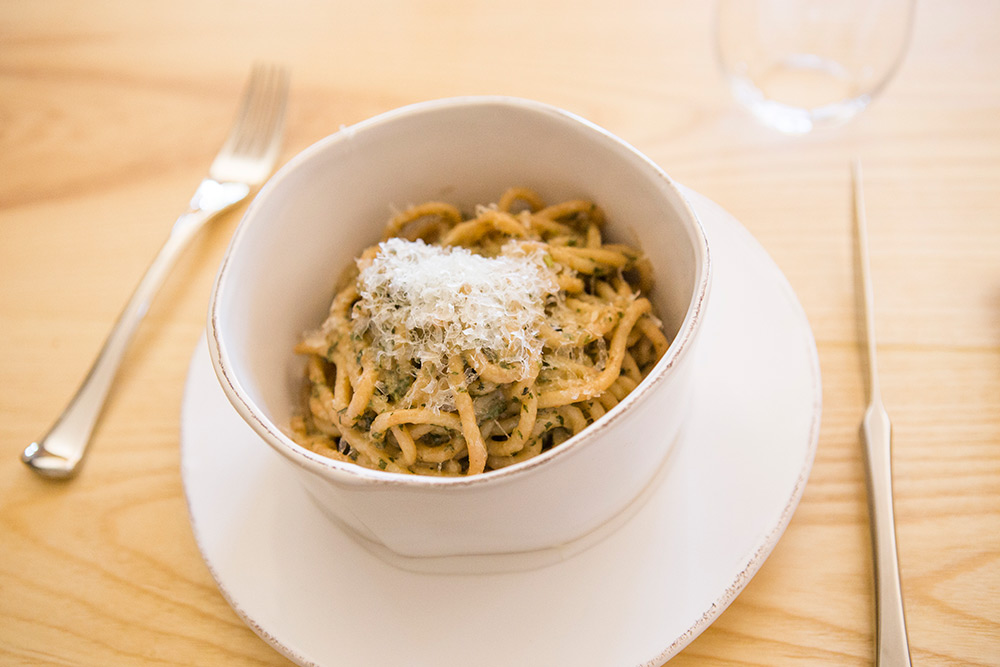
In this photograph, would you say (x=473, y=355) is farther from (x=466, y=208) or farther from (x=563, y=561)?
(x=466, y=208)

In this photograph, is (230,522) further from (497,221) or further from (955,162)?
(955,162)

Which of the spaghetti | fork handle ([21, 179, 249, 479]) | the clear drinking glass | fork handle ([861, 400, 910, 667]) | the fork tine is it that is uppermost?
the clear drinking glass

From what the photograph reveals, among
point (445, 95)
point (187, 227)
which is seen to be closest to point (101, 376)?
point (187, 227)

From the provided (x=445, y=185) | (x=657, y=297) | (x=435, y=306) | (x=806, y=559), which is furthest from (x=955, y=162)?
(x=435, y=306)

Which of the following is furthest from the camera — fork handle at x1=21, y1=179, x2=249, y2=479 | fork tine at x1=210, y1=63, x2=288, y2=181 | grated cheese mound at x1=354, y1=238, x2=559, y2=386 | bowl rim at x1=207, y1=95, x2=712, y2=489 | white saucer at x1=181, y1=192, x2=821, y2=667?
fork tine at x1=210, y1=63, x2=288, y2=181

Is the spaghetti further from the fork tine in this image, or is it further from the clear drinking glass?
the clear drinking glass

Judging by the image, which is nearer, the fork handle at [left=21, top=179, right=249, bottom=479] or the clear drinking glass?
the fork handle at [left=21, top=179, right=249, bottom=479]

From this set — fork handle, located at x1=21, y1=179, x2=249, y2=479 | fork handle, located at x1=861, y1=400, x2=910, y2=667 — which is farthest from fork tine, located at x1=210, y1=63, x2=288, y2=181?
fork handle, located at x1=861, y1=400, x2=910, y2=667
